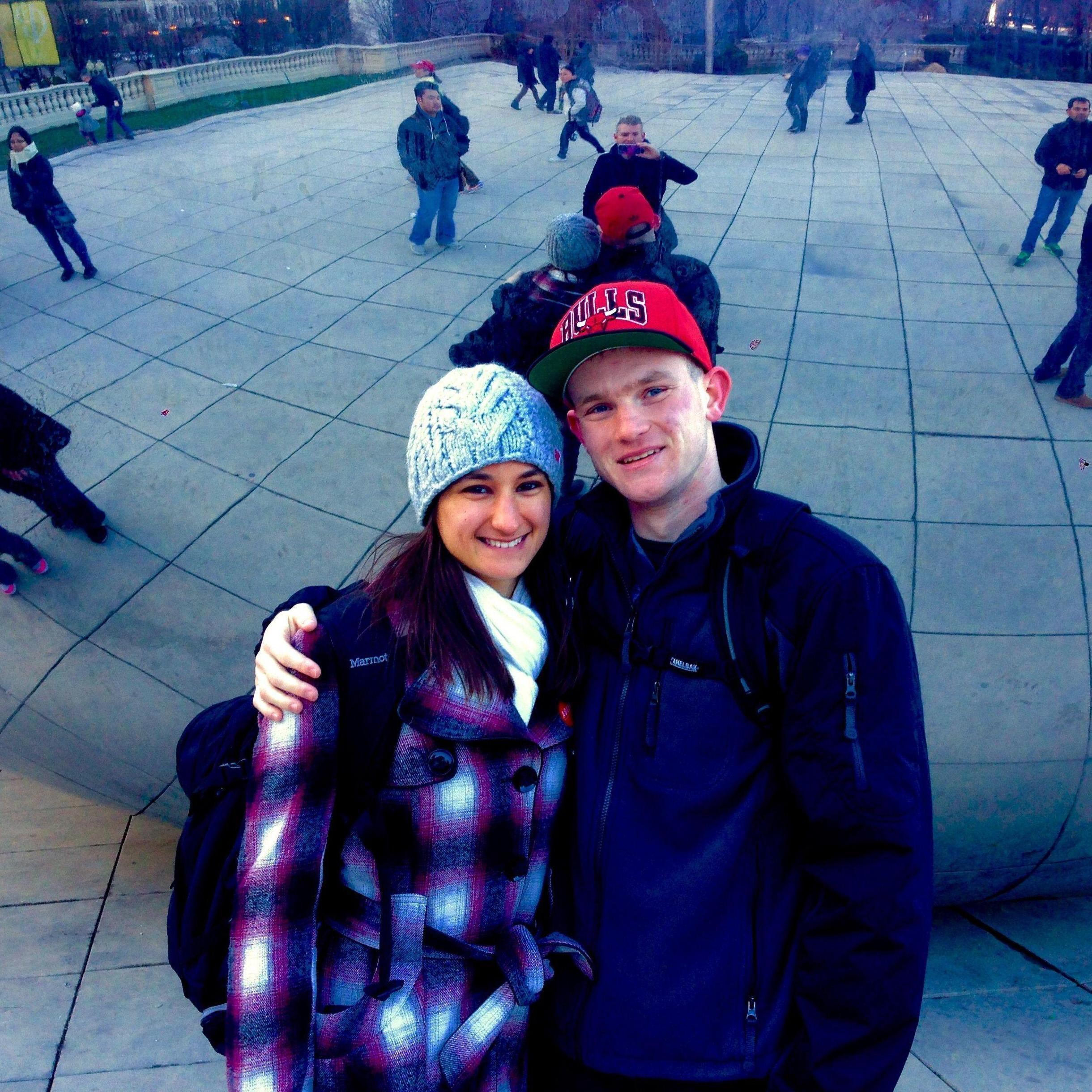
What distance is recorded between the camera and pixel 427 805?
163 cm

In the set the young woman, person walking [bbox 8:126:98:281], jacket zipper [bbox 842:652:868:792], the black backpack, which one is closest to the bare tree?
person walking [bbox 8:126:98:281]

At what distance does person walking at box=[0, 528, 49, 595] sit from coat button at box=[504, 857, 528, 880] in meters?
2.02

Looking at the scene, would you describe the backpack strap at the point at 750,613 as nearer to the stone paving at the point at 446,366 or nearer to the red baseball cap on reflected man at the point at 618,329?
the red baseball cap on reflected man at the point at 618,329

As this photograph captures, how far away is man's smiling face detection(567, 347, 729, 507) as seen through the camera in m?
1.70

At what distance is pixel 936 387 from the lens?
2498mm

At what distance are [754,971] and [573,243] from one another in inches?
74.7

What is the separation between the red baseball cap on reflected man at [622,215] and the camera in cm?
236

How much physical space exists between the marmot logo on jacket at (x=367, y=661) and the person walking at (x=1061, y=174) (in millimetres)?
2215

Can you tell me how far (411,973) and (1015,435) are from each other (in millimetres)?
2167

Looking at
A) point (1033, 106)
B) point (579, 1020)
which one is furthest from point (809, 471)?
point (579, 1020)

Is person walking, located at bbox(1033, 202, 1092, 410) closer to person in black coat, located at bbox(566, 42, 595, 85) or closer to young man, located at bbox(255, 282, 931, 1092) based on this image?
young man, located at bbox(255, 282, 931, 1092)

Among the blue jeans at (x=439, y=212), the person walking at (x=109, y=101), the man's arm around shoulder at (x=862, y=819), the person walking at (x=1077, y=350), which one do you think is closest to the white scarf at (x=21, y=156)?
the person walking at (x=109, y=101)

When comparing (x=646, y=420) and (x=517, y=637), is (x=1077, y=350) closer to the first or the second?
(x=646, y=420)

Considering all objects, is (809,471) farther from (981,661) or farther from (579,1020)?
(579,1020)
